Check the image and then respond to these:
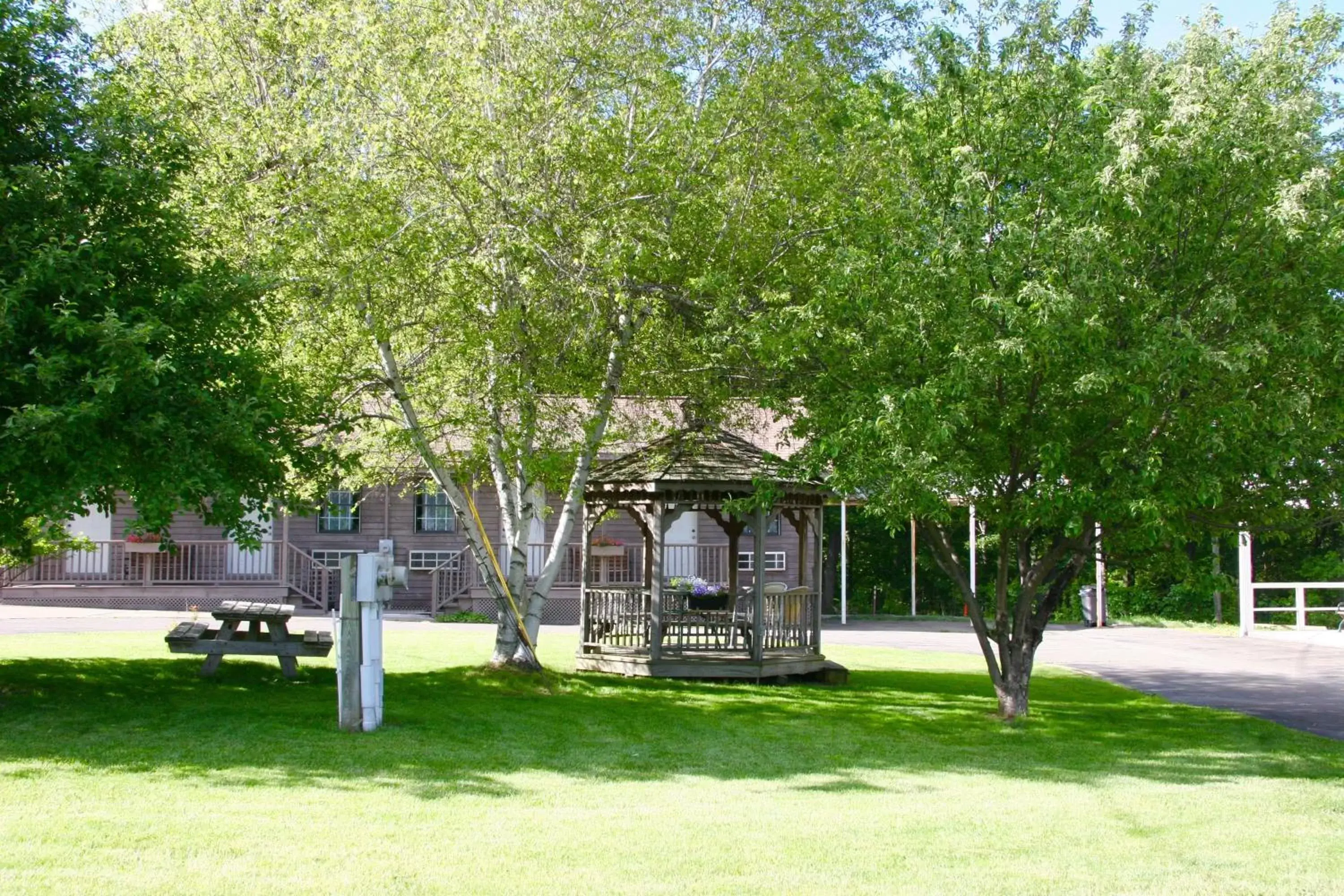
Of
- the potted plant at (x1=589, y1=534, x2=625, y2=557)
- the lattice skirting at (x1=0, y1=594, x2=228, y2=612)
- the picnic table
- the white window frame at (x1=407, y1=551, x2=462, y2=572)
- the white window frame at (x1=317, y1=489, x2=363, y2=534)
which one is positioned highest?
the white window frame at (x1=317, y1=489, x2=363, y2=534)

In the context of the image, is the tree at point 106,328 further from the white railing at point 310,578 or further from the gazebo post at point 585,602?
the white railing at point 310,578

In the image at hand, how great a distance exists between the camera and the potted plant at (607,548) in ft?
88.2

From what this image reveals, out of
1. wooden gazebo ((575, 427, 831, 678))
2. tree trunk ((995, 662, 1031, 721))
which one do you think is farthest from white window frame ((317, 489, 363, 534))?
tree trunk ((995, 662, 1031, 721))

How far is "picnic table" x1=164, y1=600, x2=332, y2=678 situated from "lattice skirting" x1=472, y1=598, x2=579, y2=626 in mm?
12946

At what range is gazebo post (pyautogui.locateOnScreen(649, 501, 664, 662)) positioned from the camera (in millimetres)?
16156

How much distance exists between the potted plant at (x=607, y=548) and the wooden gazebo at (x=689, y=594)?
8814 millimetres

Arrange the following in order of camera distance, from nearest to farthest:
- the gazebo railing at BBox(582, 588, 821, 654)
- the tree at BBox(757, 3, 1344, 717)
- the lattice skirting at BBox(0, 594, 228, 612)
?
the tree at BBox(757, 3, 1344, 717)
the gazebo railing at BBox(582, 588, 821, 654)
the lattice skirting at BBox(0, 594, 228, 612)

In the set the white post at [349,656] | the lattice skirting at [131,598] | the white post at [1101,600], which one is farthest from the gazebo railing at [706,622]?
the white post at [1101,600]

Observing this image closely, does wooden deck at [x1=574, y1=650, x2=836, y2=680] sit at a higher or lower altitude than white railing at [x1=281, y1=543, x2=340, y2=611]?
lower

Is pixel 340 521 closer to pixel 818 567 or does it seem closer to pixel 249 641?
pixel 818 567

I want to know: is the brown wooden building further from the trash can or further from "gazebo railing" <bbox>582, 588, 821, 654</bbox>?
"gazebo railing" <bbox>582, 588, 821, 654</bbox>

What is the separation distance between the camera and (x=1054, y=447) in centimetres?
1082

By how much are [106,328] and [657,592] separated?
8393 mm

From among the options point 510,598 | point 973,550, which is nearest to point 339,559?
point 510,598
